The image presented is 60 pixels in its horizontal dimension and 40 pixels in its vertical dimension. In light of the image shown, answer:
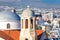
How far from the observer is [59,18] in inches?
1316

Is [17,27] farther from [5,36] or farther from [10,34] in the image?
[5,36]

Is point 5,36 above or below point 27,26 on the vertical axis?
below

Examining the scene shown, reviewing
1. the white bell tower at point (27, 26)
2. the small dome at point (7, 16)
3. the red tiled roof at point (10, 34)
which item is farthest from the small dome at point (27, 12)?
the small dome at point (7, 16)

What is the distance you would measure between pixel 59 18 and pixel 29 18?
24994 mm

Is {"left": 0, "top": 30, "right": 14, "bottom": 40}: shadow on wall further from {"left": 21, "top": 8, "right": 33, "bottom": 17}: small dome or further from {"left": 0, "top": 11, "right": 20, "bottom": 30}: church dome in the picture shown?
{"left": 21, "top": 8, "right": 33, "bottom": 17}: small dome

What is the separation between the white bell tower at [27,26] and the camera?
8.72 meters

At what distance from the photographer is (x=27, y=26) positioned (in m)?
8.82

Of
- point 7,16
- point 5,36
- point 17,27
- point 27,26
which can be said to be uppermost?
point 7,16

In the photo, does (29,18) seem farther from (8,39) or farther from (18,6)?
(18,6)

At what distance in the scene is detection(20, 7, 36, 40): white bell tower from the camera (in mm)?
8719

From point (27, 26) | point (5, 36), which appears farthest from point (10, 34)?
point (27, 26)

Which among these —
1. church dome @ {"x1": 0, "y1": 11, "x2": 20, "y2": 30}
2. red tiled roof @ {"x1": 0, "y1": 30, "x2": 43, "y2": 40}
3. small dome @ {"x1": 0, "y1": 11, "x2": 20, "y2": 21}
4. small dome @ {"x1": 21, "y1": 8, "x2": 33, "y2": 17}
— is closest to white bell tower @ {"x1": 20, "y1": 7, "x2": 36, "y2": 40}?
small dome @ {"x1": 21, "y1": 8, "x2": 33, "y2": 17}

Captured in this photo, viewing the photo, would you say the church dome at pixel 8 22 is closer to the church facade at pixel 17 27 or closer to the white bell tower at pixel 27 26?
the church facade at pixel 17 27

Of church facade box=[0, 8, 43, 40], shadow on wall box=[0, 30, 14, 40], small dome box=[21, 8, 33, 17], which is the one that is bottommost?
shadow on wall box=[0, 30, 14, 40]
